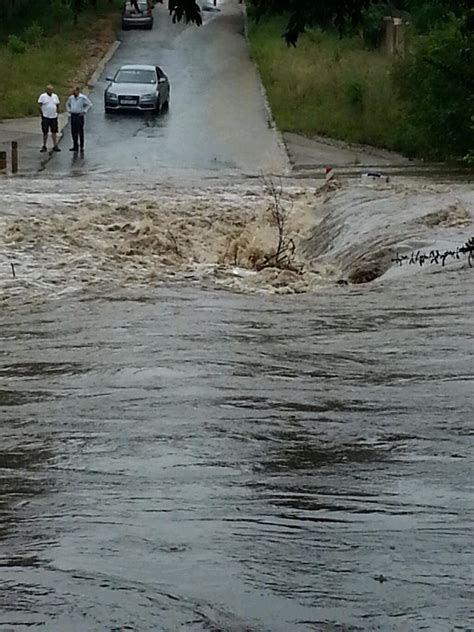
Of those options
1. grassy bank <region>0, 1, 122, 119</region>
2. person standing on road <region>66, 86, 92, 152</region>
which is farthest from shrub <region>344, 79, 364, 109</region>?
person standing on road <region>66, 86, 92, 152</region>

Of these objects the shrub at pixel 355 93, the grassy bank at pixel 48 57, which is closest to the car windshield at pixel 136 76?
the grassy bank at pixel 48 57

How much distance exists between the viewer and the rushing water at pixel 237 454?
5.76 meters

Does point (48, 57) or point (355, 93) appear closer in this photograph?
point (355, 93)

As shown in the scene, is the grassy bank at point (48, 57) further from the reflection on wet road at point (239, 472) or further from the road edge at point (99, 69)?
the reflection on wet road at point (239, 472)

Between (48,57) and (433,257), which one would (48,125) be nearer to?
(48,57)

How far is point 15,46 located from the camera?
39.7 meters

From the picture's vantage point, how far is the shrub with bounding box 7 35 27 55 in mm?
39562

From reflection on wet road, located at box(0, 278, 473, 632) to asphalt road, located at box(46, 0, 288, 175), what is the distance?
14585 millimetres

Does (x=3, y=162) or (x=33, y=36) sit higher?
(x=33, y=36)

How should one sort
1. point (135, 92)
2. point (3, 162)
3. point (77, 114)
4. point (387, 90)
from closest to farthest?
point (3, 162), point (77, 114), point (387, 90), point (135, 92)

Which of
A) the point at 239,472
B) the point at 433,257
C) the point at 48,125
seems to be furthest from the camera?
the point at 48,125

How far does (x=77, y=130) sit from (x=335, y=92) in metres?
8.71

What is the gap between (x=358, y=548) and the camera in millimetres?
6309

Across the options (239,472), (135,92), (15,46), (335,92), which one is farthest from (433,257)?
(15,46)
